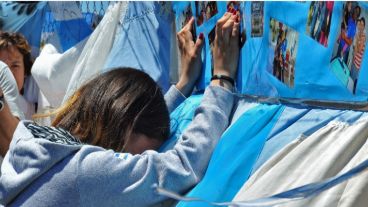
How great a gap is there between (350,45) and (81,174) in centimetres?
59

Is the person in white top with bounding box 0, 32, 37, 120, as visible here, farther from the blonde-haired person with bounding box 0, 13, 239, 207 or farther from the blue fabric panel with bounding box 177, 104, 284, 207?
the blue fabric panel with bounding box 177, 104, 284, 207

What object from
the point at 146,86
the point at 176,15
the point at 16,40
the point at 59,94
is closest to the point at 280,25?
the point at 146,86

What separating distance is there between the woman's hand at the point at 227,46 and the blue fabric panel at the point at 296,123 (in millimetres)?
209

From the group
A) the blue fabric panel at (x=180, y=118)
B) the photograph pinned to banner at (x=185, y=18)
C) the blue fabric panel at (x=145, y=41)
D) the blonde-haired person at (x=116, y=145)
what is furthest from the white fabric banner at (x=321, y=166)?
the blue fabric panel at (x=145, y=41)

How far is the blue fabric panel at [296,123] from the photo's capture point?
1.07 metres

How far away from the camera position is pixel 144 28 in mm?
1769

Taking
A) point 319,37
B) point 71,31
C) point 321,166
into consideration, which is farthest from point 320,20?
point 71,31

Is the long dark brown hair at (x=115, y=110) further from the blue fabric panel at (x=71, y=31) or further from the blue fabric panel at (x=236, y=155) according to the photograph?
the blue fabric panel at (x=71, y=31)

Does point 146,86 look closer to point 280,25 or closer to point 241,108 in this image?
point 241,108

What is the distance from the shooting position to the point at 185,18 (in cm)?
161

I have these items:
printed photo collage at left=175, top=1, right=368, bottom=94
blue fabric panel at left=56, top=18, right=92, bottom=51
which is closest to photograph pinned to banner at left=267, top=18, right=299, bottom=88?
printed photo collage at left=175, top=1, right=368, bottom=94

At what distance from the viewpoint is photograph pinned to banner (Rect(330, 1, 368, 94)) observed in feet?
3.42

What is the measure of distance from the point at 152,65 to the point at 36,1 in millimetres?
836

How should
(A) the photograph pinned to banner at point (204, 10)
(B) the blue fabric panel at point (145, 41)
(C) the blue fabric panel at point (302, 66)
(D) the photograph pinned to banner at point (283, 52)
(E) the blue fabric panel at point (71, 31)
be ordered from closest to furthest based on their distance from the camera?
1. (C) the blue fabric panel at point (302, 66)
2. (D) the photograph pinned to banner at point (283, 52)
3. (A) the photograph pinned to banner at point (204, 10)
4. (B) the blue fabric panel at point (145, 41)
5. (E) the blue fabric panel at point (71, 31)
